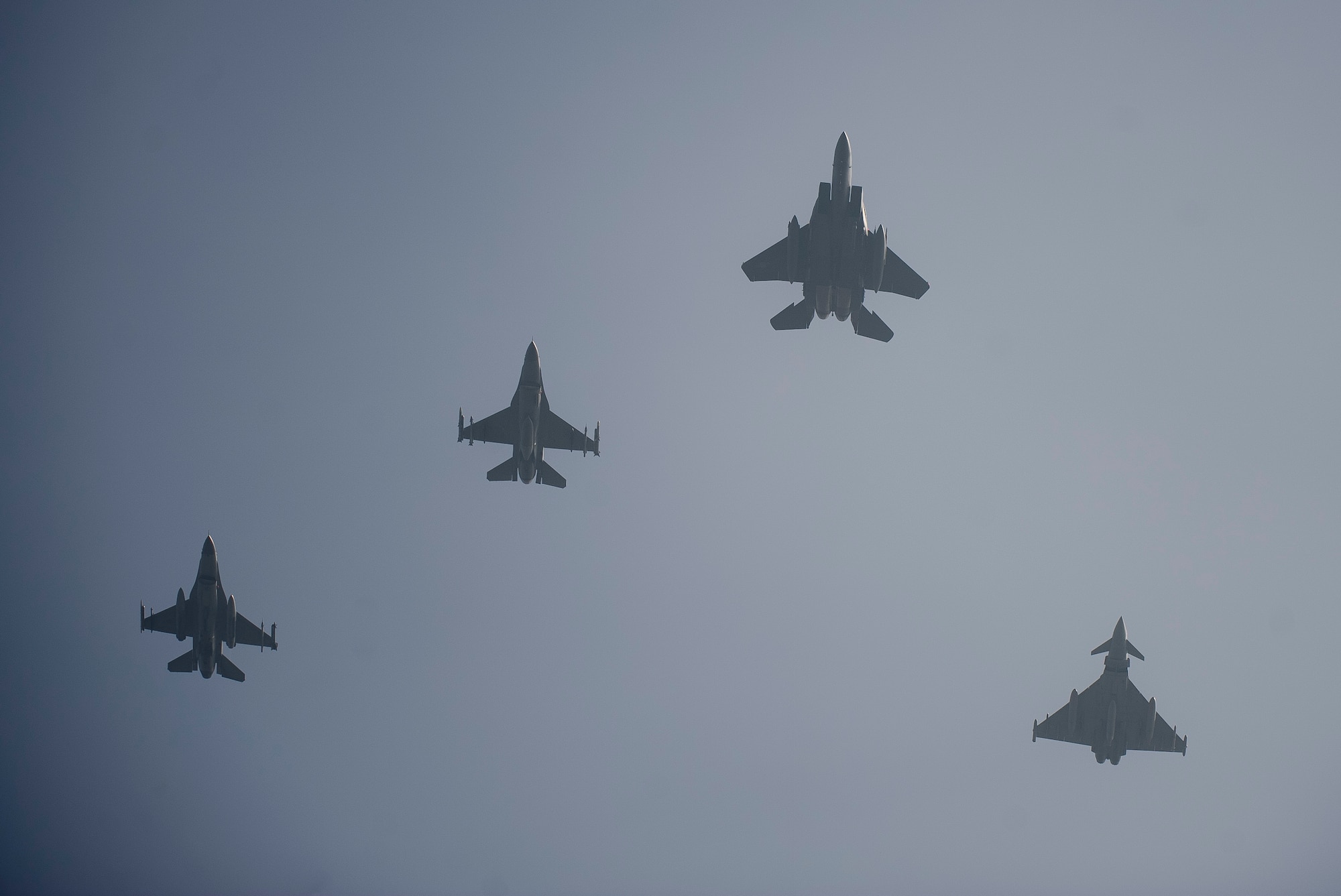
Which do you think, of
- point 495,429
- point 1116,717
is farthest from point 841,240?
point 1116,717

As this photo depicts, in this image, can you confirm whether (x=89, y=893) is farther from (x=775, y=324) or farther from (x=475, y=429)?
(x=775, y=324)

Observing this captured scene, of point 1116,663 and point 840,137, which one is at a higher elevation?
point 840,137

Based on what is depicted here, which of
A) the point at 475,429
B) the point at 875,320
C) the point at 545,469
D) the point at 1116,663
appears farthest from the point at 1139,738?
the point at 475,429

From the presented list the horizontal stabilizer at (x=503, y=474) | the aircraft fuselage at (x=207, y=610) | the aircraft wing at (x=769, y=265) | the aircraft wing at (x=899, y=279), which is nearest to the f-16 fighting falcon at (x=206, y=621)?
the aircraft fuselage at (x=207, y=610)

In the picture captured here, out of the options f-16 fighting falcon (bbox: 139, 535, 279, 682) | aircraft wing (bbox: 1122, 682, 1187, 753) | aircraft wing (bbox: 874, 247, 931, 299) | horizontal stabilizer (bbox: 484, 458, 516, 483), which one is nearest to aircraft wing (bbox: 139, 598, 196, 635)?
f-16 fighting falcon (bbox: 139, 535, 279, 682)

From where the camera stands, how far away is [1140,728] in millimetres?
55438

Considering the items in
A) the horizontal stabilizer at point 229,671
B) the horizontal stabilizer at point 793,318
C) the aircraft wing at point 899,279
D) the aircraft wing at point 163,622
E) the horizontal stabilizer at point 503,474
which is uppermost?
the aircraft wing at point 899,279

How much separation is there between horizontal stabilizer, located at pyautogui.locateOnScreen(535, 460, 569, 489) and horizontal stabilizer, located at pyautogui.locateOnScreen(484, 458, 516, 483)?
4.52 ft

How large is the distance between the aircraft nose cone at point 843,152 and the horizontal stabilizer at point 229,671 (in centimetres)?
4270

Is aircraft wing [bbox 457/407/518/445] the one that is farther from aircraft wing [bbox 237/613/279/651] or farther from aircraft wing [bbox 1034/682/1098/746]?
aircraft wing [bbox 1034/682/1098/746]

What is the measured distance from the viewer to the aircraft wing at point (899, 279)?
54750mm

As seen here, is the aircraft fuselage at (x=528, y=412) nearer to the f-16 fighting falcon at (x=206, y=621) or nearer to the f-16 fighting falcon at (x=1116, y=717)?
the f-16 fighting falcon at (x=206, y=621)

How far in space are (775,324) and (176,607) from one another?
114 ft

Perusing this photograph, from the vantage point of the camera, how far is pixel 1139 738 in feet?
182
